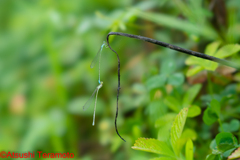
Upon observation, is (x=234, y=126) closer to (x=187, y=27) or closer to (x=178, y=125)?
(x=178, y=125)

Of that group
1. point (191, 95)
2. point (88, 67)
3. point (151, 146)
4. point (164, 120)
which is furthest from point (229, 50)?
point (88, 67)

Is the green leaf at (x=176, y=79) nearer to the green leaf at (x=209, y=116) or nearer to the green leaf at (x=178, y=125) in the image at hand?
the green leaf at (x=209, y=116)

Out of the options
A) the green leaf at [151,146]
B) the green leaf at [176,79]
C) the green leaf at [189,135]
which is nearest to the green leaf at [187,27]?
the green leaf at [176,79]

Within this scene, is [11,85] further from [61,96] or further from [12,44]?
[61,96]

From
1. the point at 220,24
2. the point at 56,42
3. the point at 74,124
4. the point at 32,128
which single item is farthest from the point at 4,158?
the point at 220,24

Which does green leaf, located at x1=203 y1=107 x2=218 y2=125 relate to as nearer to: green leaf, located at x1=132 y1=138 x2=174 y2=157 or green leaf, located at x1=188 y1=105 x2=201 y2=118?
green leaf, located at x1=188 y1=105 x2=201 y2=118

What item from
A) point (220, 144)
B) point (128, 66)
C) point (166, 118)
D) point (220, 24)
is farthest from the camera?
point (128, 66)
